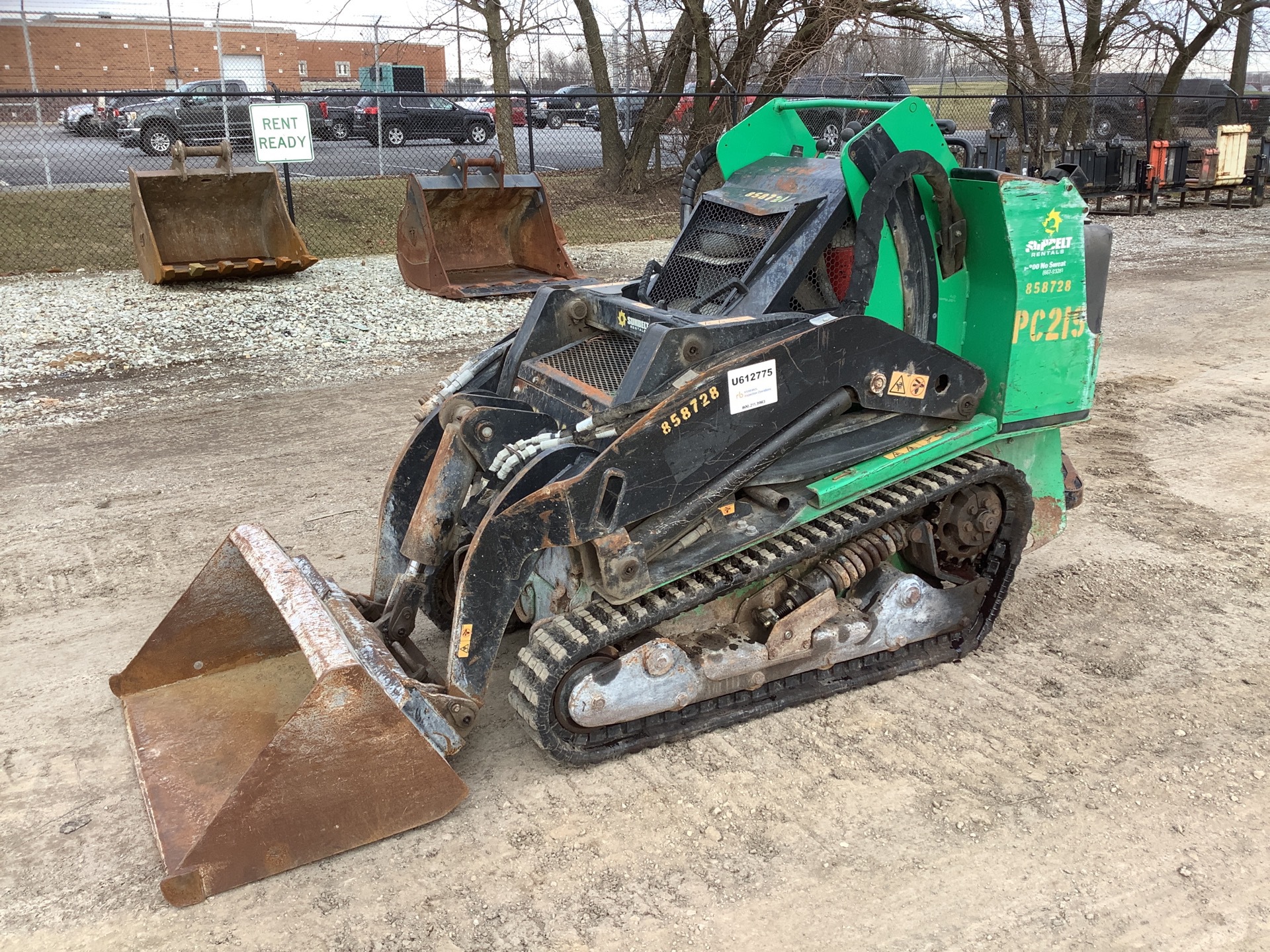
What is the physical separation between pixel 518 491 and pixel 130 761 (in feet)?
5.02

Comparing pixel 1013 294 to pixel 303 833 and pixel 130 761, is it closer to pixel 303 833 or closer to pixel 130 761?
pixel 303 833

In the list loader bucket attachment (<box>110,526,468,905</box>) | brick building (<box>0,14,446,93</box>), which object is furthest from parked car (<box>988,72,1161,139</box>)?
loader bucket attachment (<box>110,526,468,905</box>)

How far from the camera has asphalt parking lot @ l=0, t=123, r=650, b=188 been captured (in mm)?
16766

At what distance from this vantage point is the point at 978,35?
16094 mm

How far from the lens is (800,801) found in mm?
3367

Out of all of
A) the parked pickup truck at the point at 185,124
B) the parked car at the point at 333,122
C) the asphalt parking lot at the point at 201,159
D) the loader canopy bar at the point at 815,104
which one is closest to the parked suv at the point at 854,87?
the asphalt parking lot at the point at 201,159

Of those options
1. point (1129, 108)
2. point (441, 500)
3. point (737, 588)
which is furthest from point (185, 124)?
point (1129, 108)

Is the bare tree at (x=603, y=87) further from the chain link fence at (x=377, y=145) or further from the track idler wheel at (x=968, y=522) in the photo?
the track idler wheel at (x=968, y=522)

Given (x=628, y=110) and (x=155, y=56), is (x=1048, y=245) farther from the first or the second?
(x=155, y=56)

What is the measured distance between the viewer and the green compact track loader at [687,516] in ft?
10.8

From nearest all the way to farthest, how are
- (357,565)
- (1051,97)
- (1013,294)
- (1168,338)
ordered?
(1013,294) < (357,565) < (1168,338) < (1051,97)

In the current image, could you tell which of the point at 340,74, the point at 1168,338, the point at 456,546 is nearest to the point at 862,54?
the point at 1168,338

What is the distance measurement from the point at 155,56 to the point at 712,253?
34.1 metres

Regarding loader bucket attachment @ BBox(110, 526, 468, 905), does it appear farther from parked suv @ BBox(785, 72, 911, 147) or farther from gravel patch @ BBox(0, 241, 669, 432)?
parked suv @ BBox(785, 72, 911, 147)
